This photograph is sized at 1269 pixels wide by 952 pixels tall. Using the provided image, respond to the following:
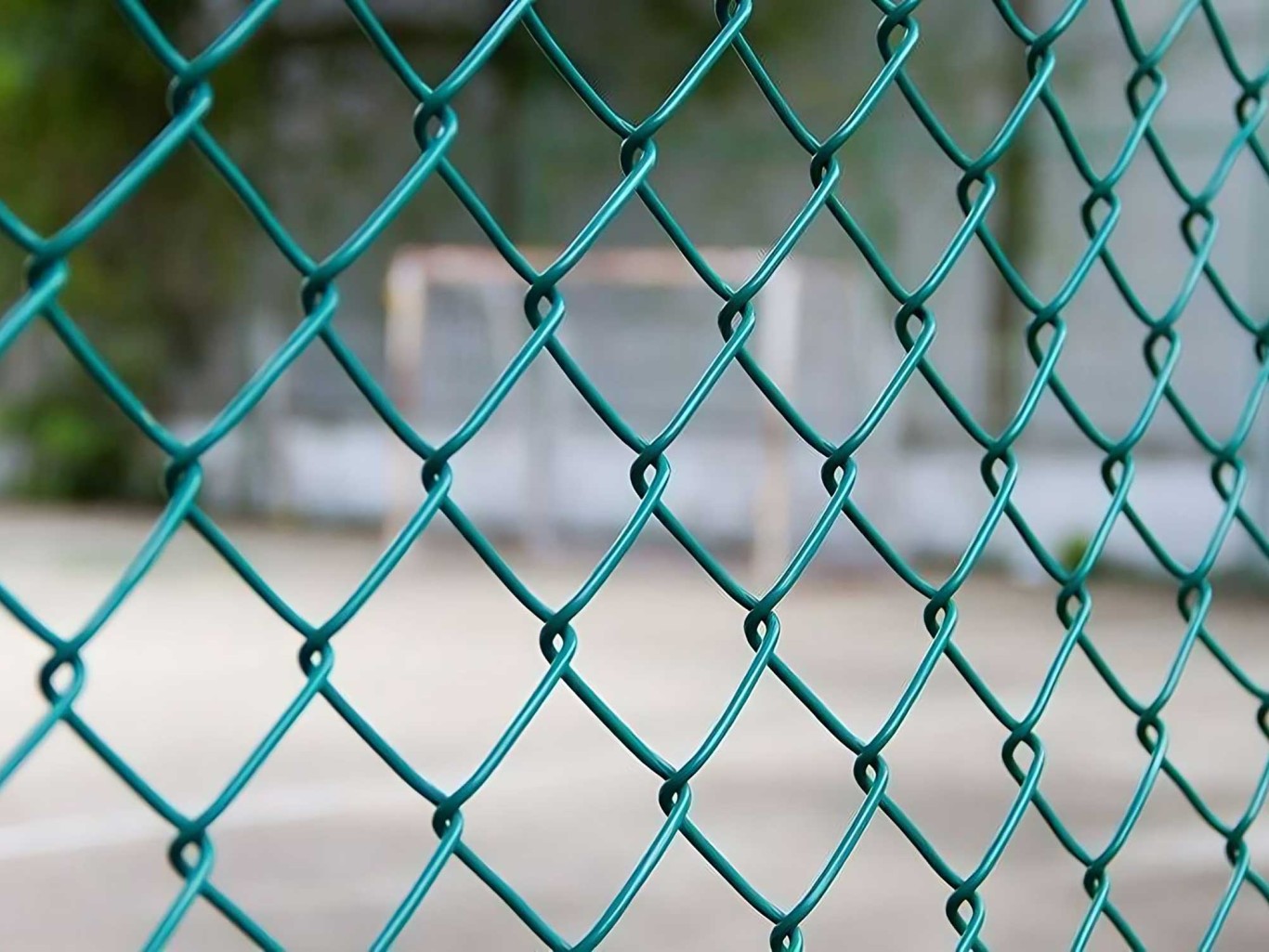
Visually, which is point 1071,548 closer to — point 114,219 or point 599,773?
point 599,773

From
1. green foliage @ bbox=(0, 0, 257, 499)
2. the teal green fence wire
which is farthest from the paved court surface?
green foliage @ bbox=(0, 0, 257, 499)

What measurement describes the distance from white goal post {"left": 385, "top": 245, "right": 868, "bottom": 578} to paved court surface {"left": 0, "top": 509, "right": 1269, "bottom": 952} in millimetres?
582

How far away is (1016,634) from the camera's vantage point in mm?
4508

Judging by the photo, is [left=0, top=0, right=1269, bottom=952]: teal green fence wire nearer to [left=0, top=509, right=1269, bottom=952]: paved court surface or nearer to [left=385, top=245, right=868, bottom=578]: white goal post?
[left=0, top=509, right=1269, bottom=952]: paved court surface

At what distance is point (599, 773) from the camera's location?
2.88 m

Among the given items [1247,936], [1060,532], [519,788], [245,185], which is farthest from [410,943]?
[1060,532]

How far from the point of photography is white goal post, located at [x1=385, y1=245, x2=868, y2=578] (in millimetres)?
5430

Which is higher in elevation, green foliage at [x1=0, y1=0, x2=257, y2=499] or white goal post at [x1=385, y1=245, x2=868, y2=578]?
green foliage at [x1=0, y1=0, x2=257, y2=499]

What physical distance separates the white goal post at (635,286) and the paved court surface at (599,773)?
1.91ft

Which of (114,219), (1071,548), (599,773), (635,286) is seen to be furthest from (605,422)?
(114,219)

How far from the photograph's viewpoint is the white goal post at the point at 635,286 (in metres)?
5.43

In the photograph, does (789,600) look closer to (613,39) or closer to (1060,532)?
(1060,532)

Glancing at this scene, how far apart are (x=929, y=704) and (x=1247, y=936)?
4.85 feet

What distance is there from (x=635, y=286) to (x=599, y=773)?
384 cm
